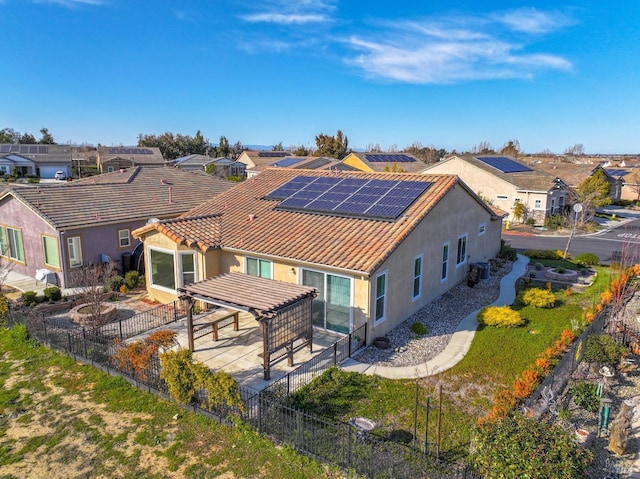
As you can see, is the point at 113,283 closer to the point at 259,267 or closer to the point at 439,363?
the point at 259,267

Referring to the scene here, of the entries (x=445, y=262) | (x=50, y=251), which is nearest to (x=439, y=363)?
(x=445, y=262)

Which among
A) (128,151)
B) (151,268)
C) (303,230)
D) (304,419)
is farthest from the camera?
(128,151)

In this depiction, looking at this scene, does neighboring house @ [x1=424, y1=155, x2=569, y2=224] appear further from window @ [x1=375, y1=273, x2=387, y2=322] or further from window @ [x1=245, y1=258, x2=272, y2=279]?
window @ [x1=245, y1=258, x2=272, y2=279]

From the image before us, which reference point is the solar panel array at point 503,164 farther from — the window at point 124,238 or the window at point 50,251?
the window at point 50,251

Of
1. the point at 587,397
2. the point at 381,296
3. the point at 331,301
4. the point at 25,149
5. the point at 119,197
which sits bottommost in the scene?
the point at 587,397

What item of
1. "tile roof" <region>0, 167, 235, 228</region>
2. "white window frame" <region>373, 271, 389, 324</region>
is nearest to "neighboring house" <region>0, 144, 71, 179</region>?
"tile roof" <region>0, 167, 235, 228</region>

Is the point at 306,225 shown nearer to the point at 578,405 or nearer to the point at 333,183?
the point at 333,183

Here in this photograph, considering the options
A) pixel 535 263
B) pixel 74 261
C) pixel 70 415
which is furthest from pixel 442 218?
pixel 74 261
